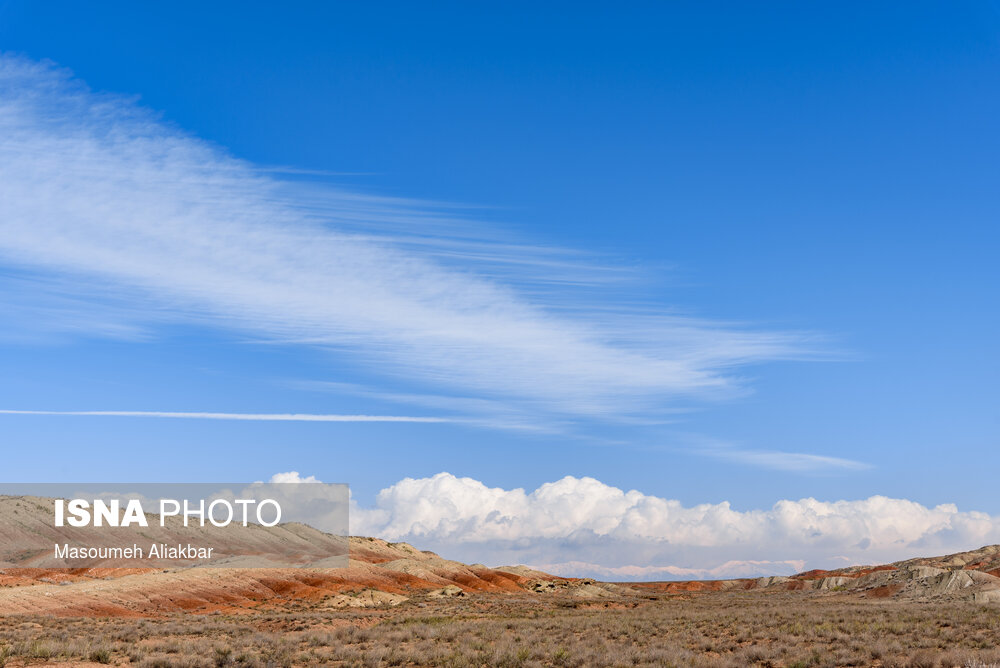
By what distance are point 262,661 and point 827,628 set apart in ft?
80.8

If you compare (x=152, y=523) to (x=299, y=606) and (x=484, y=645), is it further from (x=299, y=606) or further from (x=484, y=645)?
(x=484, y=645)

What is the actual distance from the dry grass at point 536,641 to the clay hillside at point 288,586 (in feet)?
51.0

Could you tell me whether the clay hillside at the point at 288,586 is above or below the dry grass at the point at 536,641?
below

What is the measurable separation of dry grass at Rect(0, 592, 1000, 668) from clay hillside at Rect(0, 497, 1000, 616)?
15.5 m

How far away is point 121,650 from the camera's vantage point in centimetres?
3038

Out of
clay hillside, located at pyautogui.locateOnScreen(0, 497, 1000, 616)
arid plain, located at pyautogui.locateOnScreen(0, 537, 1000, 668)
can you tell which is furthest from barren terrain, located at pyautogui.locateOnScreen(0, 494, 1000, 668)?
clay hillside, located at pyautogui.locateOnScreen(0, 497, 1000, 616)

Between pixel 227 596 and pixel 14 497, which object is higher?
pixel 14 497

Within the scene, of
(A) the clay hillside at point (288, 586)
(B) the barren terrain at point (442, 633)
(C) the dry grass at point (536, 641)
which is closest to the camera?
(C) the dry grass at point (536, 641)

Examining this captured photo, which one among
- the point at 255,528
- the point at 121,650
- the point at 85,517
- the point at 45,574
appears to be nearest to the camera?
the point at 121,650

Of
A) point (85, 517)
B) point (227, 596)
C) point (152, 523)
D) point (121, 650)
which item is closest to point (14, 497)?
point (85, 517)

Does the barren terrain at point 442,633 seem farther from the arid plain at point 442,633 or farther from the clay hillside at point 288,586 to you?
the clay hillside at point 288,586

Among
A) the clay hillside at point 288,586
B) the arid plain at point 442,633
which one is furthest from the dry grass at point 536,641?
the clay hillside at point 288,586

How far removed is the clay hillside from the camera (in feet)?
202

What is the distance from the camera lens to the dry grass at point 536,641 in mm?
27562
